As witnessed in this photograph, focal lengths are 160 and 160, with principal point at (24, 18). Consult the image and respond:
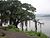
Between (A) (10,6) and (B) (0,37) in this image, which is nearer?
(B) (0,37)

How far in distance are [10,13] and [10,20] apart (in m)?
0.66

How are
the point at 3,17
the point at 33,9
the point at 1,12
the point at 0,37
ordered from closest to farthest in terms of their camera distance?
1. the point at 0,37
2. the point at 3,17
3. the point at 1,12
4. the point at 33,9

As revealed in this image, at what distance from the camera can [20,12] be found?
14383 mm

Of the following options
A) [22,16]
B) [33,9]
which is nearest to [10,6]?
[22,16]

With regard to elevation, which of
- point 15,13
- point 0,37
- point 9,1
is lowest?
point 0,37

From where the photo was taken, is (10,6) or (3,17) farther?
(10,6)

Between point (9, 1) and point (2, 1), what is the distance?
2.10ft

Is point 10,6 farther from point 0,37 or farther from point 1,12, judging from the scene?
point 0,37

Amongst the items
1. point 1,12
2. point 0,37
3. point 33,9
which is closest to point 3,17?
point 1,12

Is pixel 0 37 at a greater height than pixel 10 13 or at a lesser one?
lesser

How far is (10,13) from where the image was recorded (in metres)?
14.6

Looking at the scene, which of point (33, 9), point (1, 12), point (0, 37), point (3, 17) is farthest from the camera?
point (33, 9)

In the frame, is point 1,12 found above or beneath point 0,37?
above

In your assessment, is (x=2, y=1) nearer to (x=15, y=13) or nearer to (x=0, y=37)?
(x=15, y=13)
